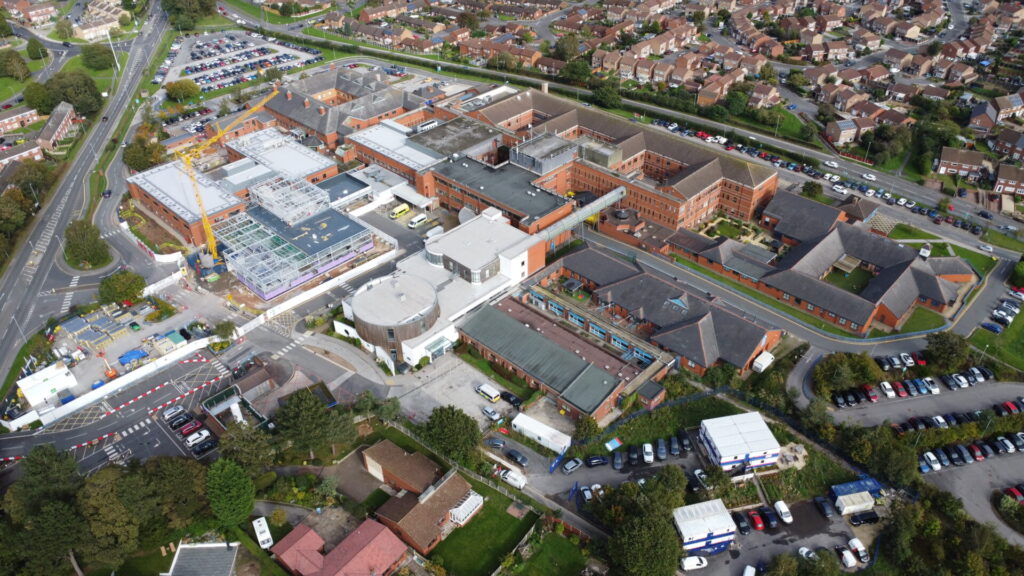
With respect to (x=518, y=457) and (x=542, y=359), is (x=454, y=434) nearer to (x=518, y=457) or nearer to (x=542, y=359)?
(x=518, y=457)

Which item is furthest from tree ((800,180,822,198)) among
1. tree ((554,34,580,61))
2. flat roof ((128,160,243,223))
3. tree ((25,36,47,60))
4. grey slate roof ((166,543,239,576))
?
tree ((25,36,47,60))

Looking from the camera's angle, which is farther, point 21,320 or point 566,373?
point 21,320

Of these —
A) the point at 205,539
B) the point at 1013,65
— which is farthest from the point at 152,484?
the point at 1013,65

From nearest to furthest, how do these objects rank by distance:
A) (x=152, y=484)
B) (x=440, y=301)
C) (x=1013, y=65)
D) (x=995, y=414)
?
(x=152, y=484)
(x=995, y=414)
(x=440, y=301)
(x=1013, y=65)

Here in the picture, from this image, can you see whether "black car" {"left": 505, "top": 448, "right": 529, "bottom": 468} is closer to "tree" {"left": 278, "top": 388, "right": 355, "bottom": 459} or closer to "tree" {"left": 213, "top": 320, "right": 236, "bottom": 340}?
"tree" {"left": 278, "top": 388, "right": 355, "bottom": 459}

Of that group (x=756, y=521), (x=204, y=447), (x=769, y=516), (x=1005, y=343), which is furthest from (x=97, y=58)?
(x=1005, y=343)

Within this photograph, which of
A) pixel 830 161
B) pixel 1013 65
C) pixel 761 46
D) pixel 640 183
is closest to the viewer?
pixel 640 183

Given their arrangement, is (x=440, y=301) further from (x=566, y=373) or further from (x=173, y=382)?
(x=173, y=382)
